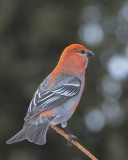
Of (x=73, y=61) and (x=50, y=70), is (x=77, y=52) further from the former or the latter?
(x=50, y=70)

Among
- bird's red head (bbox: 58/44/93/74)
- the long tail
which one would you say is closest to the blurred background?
bird's red head (bbox: 58/44/93/74)

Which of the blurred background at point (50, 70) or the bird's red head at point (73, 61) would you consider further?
the blurred background at point (50, 70)

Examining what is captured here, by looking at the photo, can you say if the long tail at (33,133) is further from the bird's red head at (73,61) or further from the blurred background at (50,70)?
the blurred background at (50,70)

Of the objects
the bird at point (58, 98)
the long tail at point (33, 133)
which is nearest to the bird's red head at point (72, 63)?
the bird at point (58, 98)

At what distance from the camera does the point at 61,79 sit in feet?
17.6

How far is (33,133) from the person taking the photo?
4.09 metres

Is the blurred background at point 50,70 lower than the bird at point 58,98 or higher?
lower

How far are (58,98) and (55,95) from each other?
68mm

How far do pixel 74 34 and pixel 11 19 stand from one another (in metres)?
1.98

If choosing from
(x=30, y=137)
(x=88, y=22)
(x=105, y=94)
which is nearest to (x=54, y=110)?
(x=30, y=137)

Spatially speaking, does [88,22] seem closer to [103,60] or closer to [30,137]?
[103,60]

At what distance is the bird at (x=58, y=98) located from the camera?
4383 mm

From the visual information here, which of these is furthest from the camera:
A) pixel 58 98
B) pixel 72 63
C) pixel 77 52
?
pixel 72 63

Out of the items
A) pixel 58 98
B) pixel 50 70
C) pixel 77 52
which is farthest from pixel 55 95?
pixel 50 70
